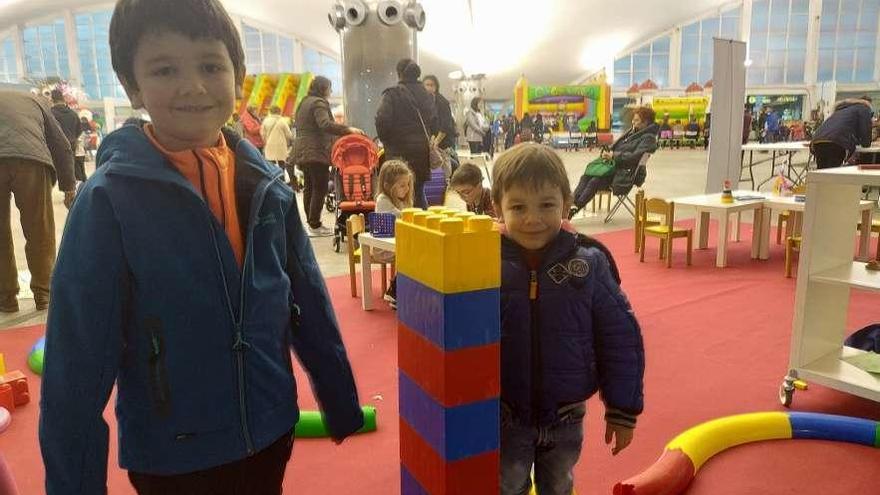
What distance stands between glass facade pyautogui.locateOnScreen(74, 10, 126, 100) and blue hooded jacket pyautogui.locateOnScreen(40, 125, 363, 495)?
3453 centimetres

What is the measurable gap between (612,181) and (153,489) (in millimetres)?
7777

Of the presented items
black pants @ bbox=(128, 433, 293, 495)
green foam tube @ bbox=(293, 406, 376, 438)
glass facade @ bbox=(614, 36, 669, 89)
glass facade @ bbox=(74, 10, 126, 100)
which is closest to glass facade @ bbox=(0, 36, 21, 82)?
glass facade @ bbox=(74, 10, 126, 100)

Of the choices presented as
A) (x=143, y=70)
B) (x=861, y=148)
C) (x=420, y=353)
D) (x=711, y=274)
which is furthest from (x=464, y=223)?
(x=861, y=148)

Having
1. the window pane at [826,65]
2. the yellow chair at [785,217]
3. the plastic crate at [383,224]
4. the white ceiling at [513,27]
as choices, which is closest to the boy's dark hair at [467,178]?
the plastic crate at [383,224]

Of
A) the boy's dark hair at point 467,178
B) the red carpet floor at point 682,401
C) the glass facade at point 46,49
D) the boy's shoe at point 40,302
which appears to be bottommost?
the red carpet floor at point 682,401

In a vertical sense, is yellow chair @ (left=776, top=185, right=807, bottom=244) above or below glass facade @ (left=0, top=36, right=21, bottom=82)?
below

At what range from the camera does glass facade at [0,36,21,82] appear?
3192 centimetres

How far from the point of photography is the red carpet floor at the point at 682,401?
2.59 meters

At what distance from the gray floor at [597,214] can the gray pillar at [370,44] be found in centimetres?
176

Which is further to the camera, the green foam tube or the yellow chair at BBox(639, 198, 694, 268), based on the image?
the yellow chair at BBox(639, 198, 694, 268)

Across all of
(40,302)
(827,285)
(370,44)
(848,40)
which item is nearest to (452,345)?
(827,285)

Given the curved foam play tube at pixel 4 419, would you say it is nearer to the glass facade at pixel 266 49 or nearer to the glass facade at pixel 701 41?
the glass facade at pixel 266 49

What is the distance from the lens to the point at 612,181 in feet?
27.6

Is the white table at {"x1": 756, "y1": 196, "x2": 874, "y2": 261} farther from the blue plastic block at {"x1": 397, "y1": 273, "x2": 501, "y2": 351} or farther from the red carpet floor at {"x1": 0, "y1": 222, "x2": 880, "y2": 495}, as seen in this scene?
the blue plastic block at {"x1": 397, "y1": 273, "x2": 501, "y2": 351}
